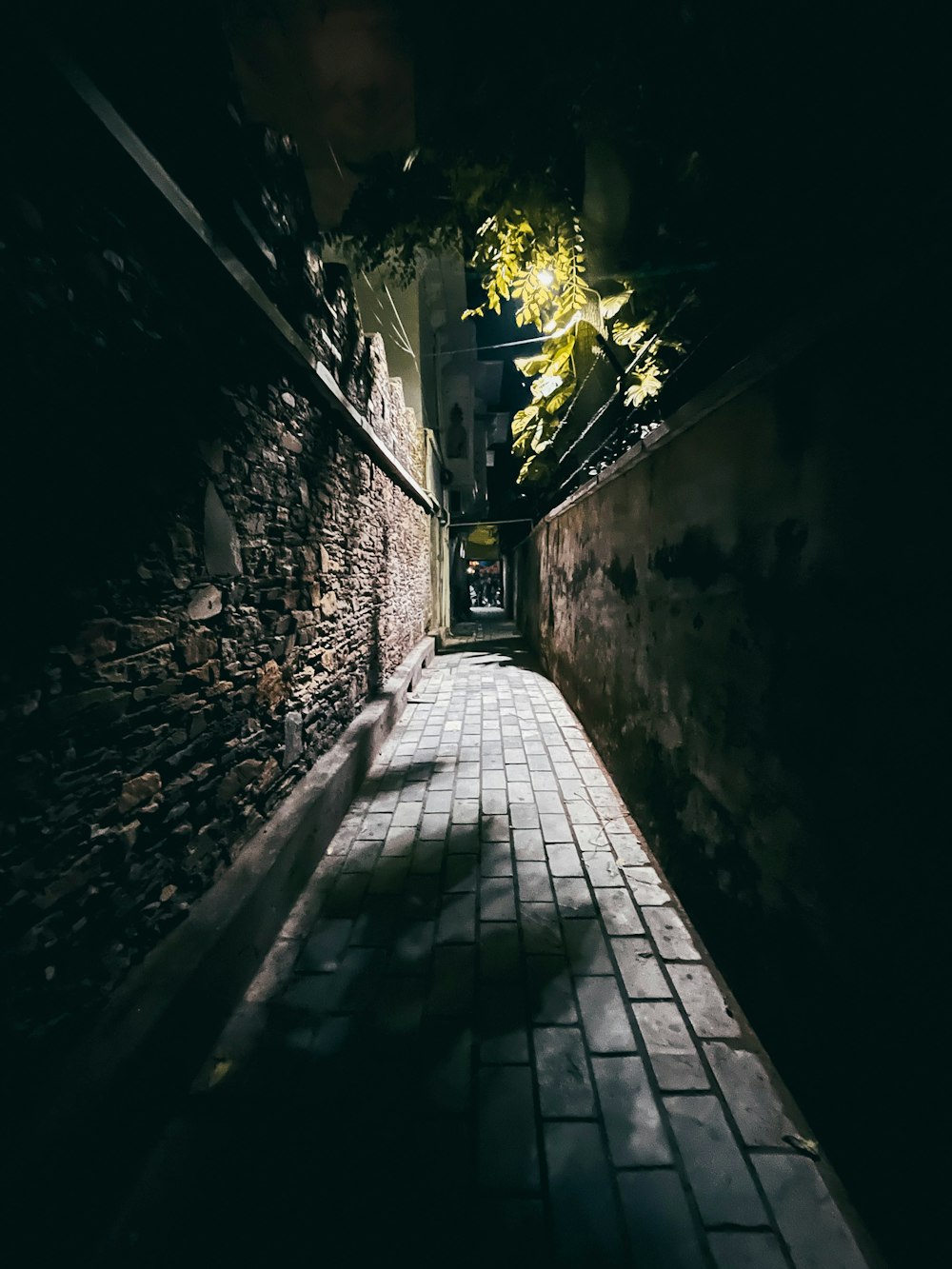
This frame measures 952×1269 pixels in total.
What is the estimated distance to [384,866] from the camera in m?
2.98

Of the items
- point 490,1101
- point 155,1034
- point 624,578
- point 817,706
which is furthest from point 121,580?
point 624,578

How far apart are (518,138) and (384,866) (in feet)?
15.4

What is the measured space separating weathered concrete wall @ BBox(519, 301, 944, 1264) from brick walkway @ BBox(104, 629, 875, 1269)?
26 centimetres

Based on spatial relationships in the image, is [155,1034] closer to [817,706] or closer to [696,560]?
[817,706]

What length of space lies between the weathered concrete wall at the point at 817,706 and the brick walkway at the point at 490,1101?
26 cm

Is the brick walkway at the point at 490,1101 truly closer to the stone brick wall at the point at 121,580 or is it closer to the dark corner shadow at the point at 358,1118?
the dark corner shadow at the point at 358,1118

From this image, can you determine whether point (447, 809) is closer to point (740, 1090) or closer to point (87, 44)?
point (740, 1090)

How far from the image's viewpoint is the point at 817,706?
58.2 inches

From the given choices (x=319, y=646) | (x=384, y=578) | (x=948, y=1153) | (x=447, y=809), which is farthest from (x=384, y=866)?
(x=384, y=578)

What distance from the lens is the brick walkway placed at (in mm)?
1307

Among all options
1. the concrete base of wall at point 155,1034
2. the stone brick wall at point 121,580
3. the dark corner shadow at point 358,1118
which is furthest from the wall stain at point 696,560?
the concrete base of wall at point 155,1034

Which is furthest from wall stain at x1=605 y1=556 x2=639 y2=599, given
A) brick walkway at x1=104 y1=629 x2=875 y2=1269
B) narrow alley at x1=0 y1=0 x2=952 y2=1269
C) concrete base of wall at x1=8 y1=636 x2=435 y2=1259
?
concrete base of wall at x1=8 y1=636 x2=435 y2=1259

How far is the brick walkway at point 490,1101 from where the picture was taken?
1307mm

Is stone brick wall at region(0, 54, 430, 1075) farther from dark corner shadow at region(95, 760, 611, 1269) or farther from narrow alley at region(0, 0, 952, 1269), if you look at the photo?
dark corner shadow at region(95, 760, 611, 1269)
